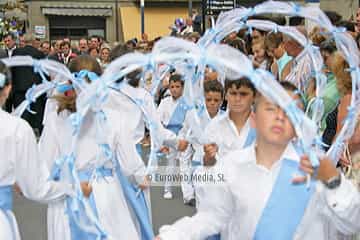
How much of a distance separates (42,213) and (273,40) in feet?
11.0

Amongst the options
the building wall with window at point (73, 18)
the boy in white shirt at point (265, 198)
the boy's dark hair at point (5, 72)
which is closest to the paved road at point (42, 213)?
the boy's dark hair at point (5, 72)

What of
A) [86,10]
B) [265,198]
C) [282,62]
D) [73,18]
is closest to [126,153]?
[265,198]

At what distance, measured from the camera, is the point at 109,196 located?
4.77m

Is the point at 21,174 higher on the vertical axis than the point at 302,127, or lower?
lower

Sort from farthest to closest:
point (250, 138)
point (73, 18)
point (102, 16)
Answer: point (73, 18)
point (102, 16)
point (250, 138)

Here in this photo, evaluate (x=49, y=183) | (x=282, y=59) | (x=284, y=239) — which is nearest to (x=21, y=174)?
(x=49, y=183)

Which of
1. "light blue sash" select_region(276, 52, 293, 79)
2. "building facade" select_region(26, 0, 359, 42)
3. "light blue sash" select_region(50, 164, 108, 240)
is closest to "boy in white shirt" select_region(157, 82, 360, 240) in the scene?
"light blue sash" select_region(50, 164, 108, 240)

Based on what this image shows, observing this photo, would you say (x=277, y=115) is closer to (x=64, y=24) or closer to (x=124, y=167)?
(x=124, y=167)

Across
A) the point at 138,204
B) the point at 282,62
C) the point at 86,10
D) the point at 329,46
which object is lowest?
the point at 138,204

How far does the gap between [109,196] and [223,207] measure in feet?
6.41

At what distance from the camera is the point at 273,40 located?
21.3 ft

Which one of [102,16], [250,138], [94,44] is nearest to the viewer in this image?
[250,138]

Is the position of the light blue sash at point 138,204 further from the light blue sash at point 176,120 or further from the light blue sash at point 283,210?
the light blue sash at point 176,120

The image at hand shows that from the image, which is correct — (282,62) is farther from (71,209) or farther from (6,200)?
(6,200)
